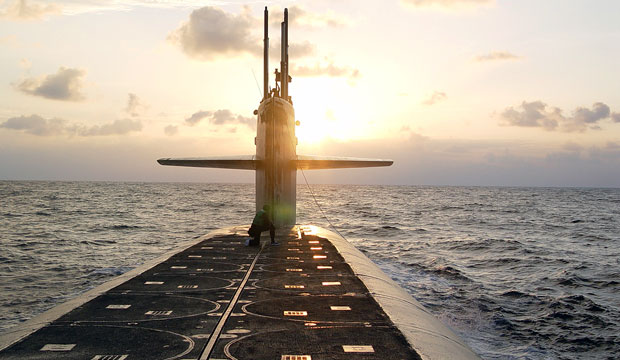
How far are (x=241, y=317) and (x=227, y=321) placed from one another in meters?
0.38

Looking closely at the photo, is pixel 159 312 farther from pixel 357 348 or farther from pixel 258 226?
pixel 258 226

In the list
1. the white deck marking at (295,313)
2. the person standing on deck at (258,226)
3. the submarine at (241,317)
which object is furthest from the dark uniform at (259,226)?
the white deck marking at (295,313)

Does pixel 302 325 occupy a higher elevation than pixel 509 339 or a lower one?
higher

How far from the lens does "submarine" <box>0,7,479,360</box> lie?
7672mm

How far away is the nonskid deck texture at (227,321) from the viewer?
24.9 feet

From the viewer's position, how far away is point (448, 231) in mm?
44500

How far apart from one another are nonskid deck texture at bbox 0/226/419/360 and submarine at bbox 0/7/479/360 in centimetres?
2

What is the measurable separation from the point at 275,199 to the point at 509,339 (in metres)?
11.5

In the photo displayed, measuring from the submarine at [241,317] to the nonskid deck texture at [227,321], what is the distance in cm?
2

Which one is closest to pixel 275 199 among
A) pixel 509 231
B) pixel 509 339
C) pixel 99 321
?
pixel 509 339

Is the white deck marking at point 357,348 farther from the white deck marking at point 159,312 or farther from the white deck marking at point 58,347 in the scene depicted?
the white deck marking at point 58,347

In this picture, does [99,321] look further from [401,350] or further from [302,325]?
[401,350]

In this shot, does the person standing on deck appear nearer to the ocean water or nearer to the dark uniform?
the dark uniform

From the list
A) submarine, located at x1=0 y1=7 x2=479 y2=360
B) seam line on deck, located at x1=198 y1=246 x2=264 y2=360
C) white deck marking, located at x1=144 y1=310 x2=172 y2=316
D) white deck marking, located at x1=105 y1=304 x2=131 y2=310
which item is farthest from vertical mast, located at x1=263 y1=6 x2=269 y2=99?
white deck marking, located at x1=144 y1=310 x2=172 y2=316
